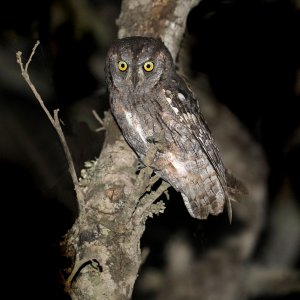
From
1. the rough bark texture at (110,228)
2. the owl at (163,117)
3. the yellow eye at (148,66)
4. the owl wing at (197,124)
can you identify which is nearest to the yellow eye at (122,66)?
the owl at (163,117)

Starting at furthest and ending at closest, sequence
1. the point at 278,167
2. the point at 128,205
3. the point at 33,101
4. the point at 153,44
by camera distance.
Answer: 1. the point at 278,167
2. the point at 33,101
3. the point at 153,44
4. the point at 128,205

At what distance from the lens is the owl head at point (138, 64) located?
137 inches

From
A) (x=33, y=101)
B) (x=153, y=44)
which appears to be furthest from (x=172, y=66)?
(x=33, y=101)

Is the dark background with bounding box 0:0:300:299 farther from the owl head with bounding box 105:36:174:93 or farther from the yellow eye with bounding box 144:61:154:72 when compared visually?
the yellow eye with bounding box 144:61:154:72

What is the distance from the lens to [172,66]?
144 inches

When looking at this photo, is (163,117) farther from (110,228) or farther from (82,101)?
(82,101)

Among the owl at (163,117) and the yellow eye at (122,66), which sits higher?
the yellow eye at (122,66)

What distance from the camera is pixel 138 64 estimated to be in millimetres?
3607

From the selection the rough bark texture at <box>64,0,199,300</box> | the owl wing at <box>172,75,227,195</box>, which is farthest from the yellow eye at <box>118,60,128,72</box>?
the rough bark texture at <box>64,0,199,300</box>

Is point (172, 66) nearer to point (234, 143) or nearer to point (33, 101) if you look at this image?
point (33, 101)

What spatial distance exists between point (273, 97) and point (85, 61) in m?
2.24

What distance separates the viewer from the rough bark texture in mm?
2691

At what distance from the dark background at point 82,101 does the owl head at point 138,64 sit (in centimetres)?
58

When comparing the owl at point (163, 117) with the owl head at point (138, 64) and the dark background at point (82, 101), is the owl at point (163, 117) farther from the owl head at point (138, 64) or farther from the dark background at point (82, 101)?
the dark background at point (82, 101)
